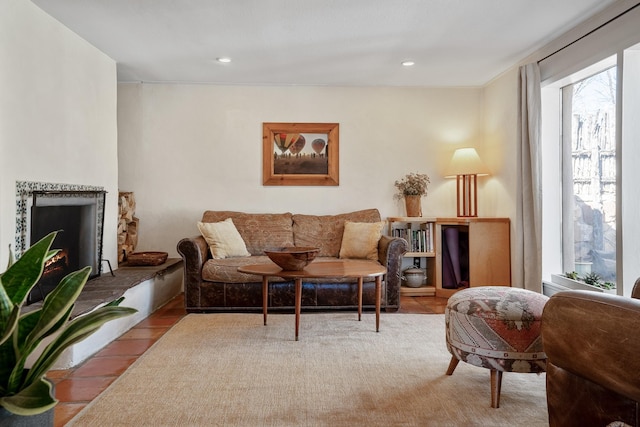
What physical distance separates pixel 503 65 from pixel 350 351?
3180mm

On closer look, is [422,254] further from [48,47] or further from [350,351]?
[48,47]

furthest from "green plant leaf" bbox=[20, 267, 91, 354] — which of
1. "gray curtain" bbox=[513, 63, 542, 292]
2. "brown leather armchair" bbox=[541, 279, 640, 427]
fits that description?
"gray curtain" bbox=[513, 63, 542, 292]

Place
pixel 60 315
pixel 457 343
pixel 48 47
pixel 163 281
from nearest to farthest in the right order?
1. pixel 60 315
2. pixel 457 343
3. pixel 48 47
4. pixel 163 281

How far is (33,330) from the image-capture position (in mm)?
897

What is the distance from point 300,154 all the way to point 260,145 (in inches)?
18.0

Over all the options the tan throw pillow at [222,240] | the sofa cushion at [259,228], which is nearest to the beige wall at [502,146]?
the sofa cushion at [259,228]

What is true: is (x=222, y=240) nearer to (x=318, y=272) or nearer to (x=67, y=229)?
(x=67, y=229)

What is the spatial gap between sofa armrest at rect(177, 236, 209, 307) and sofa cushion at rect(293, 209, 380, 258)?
108 cm

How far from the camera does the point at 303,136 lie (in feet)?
15.8

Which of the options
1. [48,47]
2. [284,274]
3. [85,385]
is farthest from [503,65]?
[85,385]

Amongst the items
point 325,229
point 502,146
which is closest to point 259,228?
point 325,229

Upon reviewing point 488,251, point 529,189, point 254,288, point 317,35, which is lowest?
point 254,288

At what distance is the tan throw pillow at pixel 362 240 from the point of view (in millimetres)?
4102

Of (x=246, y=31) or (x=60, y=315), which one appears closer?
(x=60, y=315)
